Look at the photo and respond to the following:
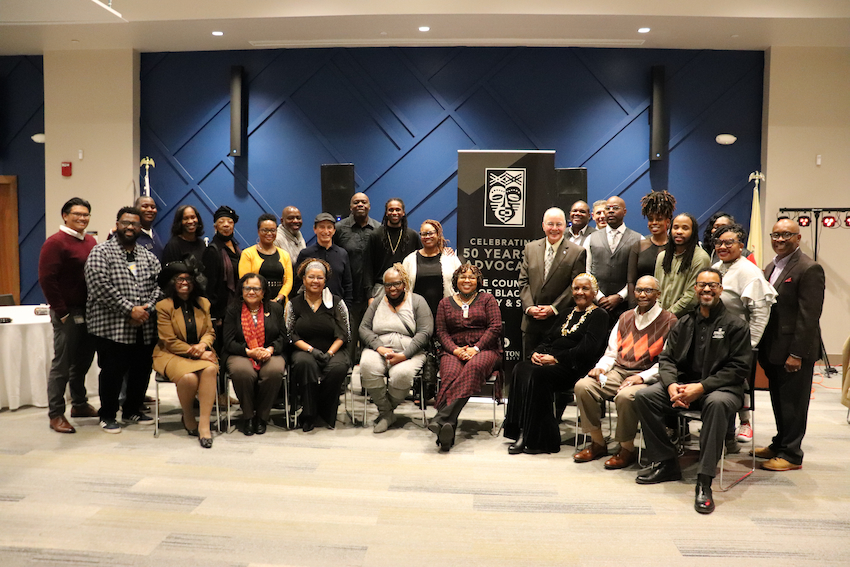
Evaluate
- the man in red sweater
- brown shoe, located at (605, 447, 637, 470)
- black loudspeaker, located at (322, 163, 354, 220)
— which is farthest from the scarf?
brown shoe, located at (605, 447, 637, 470)

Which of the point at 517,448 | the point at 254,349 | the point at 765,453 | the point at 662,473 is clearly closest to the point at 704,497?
the point at 662,473

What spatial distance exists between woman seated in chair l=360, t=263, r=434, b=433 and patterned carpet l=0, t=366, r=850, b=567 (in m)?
0.30

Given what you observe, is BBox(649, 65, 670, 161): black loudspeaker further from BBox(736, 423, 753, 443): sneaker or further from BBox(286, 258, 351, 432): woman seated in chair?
BBox(286, 258, 351, 432): woman seated in chair

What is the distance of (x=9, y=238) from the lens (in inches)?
308

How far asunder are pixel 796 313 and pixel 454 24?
4379 millimetres

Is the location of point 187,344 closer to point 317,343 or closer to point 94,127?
point 317,343

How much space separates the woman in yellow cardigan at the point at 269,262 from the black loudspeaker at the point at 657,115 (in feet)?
14.6

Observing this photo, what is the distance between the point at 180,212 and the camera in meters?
4.73

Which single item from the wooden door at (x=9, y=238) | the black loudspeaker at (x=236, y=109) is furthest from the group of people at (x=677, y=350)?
the wooden door at (x=9, y=238)

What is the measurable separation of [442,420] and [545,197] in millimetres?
2061

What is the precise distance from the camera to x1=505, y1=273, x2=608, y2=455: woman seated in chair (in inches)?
160

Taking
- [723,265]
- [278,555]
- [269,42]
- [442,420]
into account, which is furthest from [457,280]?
[269,42]

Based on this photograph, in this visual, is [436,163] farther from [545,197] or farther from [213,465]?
[213,465]

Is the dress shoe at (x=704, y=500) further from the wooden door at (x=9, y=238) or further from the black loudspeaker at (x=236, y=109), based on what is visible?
the wooden door at (x=9, y=238)
